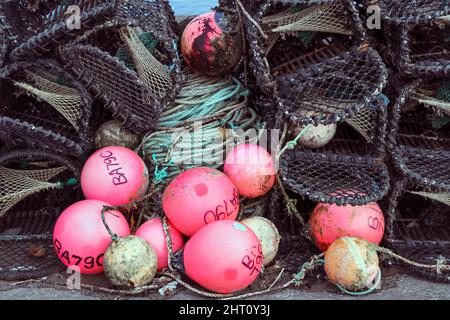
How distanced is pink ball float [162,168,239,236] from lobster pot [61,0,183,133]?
466 mm

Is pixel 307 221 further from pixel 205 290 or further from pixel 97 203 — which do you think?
pixel 97 203

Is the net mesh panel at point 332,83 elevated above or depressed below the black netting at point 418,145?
above

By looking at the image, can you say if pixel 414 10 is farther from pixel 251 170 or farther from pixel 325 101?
pixel 251 170

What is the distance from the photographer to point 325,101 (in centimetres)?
271

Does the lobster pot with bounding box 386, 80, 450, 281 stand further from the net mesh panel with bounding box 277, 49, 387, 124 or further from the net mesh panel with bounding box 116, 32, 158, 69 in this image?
the net mesh panel with bounding box 116, 32, 158, 69

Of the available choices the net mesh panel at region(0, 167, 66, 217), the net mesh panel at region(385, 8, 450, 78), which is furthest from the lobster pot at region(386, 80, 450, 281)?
the net mesh panel at region(0, 167, 66, 217)

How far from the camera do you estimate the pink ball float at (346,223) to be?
8.37 ft

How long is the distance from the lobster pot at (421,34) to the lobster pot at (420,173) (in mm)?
111

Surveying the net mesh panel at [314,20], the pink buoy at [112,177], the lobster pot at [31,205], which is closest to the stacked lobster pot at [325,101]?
the net mesh panel at [314,20]

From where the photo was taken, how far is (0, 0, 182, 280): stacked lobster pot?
8.50 feet

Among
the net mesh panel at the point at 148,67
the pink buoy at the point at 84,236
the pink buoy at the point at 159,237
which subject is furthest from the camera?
the net mesh panel at the point at 148,67

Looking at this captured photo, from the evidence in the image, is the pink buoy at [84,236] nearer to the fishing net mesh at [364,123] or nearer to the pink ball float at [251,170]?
the pink ball float at [251,170]

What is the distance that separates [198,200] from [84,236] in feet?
1.79
